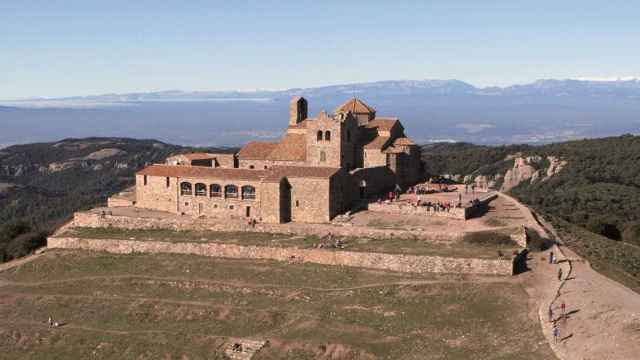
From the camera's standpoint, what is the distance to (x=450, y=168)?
10938 cm

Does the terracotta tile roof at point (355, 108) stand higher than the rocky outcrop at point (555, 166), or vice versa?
the terracotta tile roof at point (355, 108)

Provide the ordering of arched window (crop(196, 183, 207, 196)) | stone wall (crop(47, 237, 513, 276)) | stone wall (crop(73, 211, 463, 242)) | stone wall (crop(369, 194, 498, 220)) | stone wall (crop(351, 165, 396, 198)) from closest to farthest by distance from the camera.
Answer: stone wall (crop(47, 237, 513, 276)) < stone wall (crop(73, 211, 463, 242)) < stone wall (crop(369, 194, 498, 220)) < stone wall (crop(351, 165, 396, 198)) < arched window (crop(196, 183, 207, 196))

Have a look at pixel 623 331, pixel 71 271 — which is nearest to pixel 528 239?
pixel 623 331

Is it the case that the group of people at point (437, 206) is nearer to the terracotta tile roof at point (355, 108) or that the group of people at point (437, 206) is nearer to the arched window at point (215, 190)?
the terracotta tile roof at point (355, 108)

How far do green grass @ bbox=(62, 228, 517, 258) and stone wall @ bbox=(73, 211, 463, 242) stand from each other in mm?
527

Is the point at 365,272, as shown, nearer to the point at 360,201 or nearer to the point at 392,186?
the point at 360,201

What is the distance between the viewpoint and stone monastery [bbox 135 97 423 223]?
170 ft

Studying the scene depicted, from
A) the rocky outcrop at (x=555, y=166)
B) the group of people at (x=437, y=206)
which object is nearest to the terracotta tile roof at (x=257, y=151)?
the group of people at (x=437, y=206)

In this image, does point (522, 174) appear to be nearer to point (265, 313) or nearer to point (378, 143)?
point (378, 143)

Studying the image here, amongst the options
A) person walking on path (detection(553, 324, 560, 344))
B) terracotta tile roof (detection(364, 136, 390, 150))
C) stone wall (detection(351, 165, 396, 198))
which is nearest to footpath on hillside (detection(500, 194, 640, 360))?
person walking on path (detection(553, 324, 560, 344))

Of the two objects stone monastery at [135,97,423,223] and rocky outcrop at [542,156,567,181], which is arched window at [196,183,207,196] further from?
rocky outcrop at [542,156,567,181]

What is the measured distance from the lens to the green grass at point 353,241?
43531 millimetres

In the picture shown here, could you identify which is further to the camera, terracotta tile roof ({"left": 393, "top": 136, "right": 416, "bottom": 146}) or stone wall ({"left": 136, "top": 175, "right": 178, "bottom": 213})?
terracotta tile roof ({"left": 393, "top": 136, "right": 416, "bottom": 146})

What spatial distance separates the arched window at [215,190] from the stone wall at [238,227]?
7.23ft
